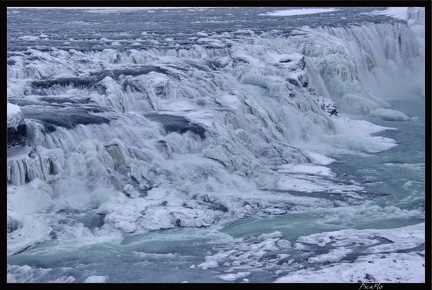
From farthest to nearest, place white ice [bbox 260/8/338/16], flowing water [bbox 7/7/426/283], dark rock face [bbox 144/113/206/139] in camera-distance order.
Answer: white ice [bbox 260/8/338/16]
dark rock face [bbox 144/113/206/139]
flowing water [bbox 7/7/426/283]

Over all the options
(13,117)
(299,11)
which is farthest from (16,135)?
(299,11)

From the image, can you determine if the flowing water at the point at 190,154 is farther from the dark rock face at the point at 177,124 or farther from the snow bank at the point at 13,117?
the snow bank at the point at 13,117

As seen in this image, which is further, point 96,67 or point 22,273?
point 96,67

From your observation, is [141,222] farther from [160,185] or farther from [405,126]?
[405,126]

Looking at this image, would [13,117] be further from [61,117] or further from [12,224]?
[12,224]

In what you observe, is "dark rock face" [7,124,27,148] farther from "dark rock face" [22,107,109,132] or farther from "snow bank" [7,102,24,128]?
"dark rock face" [22,107,109,132]

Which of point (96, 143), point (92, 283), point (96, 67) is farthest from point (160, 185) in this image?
point (96, 67)

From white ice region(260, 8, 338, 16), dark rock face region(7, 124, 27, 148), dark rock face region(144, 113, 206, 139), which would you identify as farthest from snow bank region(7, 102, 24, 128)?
white ice region(260, 8, 338, 16)
